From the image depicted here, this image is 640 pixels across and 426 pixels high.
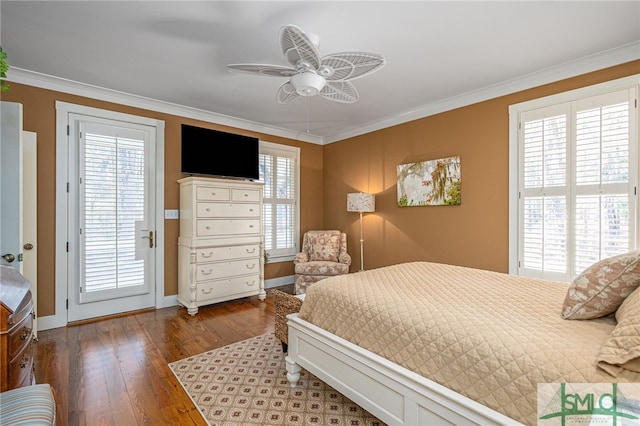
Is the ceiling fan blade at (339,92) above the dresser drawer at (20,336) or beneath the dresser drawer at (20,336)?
above

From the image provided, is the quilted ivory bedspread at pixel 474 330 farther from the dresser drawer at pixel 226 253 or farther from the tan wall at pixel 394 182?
the dresser drawer at pixel 226 253

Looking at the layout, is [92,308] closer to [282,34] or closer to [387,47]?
[282,34]

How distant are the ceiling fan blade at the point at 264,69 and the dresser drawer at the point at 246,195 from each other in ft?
7.13

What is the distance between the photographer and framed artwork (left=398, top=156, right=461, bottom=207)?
3805 mm

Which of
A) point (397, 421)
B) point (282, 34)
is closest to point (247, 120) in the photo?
point (282, 34)

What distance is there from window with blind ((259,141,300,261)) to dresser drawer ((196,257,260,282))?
2.43 feet

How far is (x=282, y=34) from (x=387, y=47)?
122 cm

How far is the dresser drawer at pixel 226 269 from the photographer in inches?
152

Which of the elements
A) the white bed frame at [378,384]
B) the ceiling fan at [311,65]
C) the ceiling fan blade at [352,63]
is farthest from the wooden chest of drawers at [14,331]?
the ceiling fan blade at [352,63]

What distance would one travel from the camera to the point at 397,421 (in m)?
1.51

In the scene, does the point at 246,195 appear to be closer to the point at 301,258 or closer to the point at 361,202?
the point at 301,258

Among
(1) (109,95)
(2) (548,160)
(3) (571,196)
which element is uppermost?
(1) (109,95)

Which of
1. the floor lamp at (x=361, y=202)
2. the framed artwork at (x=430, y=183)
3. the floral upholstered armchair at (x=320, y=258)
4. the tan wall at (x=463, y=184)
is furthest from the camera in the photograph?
the floor lamp at (x=361, y=202)

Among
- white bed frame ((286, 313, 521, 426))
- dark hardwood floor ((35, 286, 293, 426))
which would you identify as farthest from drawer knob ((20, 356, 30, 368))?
white bed frame ((286, 313, 521, 426))
